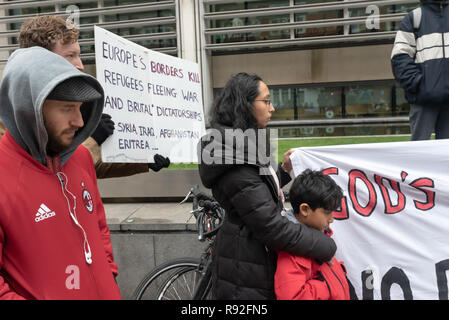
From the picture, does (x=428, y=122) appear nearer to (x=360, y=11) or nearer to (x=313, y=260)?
(x=313, y=260)

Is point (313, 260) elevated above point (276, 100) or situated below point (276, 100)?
below

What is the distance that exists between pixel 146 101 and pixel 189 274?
139 centimetres

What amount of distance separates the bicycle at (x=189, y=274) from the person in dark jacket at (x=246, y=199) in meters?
0.53

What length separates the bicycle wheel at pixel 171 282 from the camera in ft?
9.04

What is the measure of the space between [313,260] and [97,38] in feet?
6.60

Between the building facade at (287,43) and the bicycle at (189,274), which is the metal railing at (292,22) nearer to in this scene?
the building facade at (287,43)

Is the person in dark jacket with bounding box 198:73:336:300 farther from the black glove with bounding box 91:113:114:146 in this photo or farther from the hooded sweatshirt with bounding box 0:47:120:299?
the black glove with bounding box 91:113:114:146

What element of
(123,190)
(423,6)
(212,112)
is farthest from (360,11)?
(212,112)

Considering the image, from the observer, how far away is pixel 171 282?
2775mm

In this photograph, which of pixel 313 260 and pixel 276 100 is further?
pixel 276 100

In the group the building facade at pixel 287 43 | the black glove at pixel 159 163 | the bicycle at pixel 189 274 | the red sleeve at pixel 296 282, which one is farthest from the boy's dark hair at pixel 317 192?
the building facade at pixel 287 43

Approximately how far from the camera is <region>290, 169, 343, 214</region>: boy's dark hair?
180 centimetres
